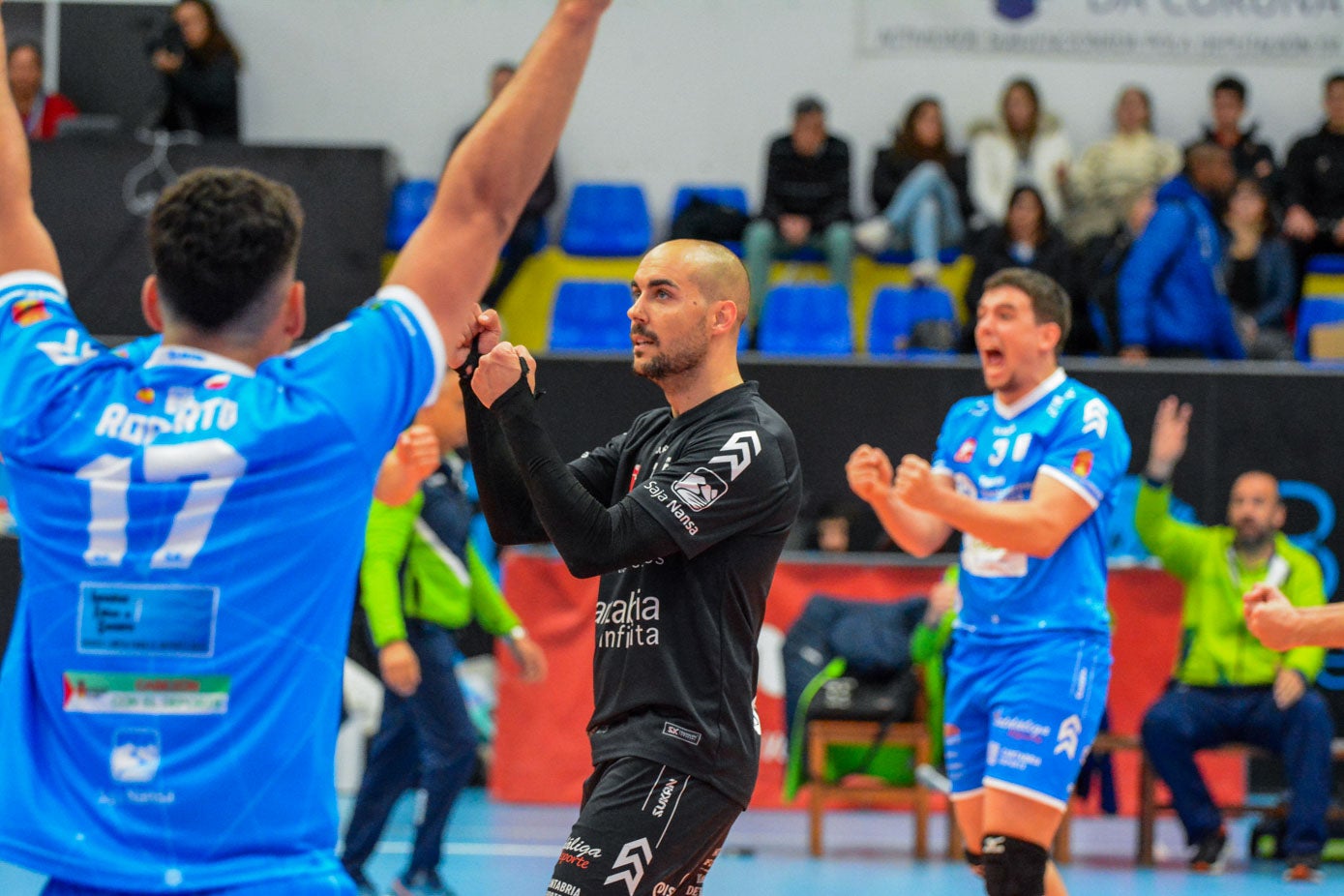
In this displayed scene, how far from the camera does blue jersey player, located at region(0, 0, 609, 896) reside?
2096 millimetres

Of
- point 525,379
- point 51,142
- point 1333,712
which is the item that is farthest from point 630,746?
point 51,142

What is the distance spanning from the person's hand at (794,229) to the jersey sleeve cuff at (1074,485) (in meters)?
8.98

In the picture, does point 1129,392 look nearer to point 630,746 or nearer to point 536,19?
point 536,19

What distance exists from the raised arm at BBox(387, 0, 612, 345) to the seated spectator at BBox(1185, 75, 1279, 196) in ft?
43.1

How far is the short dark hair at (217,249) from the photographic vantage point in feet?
7.11

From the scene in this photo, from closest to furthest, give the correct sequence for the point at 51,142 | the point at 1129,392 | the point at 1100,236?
the point at 1129,392, the point at 51,142, the point at 1100,236

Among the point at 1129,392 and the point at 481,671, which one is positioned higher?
the point at 1129,392

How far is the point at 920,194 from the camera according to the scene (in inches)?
546

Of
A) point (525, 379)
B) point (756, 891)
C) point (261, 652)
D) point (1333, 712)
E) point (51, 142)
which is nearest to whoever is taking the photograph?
point (261, 652)

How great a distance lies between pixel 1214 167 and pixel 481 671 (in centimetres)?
751

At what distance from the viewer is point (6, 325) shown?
224cm

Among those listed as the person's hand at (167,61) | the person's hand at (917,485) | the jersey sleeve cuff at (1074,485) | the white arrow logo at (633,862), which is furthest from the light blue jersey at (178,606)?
the person's hand at (167,61)

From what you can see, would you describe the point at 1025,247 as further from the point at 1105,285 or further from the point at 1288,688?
the point at 1288,688

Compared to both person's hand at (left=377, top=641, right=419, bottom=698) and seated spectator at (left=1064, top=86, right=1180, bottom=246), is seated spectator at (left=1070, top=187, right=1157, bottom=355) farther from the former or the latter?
person's hand at (left=377, top=641, right=419, bottom=698)
